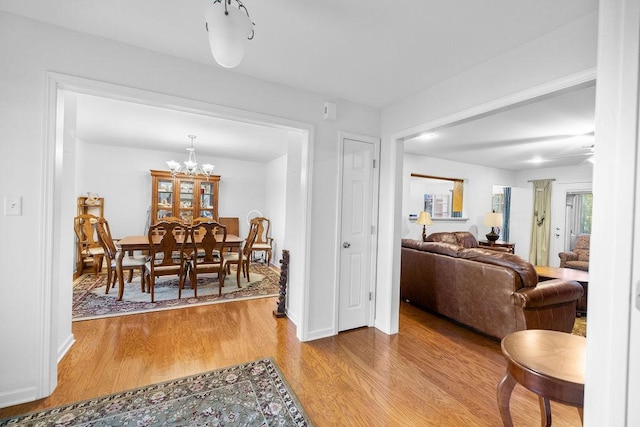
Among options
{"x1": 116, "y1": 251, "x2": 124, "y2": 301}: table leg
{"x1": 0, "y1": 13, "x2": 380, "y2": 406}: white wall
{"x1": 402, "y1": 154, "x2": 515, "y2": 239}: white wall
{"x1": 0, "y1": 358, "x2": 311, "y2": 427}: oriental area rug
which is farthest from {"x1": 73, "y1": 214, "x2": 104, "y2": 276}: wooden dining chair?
{"x1": 402, "y1": 154, "x2": 515, "y2": 239}: white wall

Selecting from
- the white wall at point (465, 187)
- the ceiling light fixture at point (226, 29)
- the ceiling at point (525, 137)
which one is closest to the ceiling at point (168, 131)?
the ceiling light fixture at point (226, 29)

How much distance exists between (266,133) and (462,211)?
440 centimetres

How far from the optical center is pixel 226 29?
1.21m

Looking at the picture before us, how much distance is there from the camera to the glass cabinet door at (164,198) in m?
5.39

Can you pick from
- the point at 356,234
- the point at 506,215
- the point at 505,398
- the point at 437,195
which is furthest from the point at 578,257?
the point at 505,398

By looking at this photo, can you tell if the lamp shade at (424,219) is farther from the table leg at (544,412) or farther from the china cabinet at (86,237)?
the china cabinet at (86,237)

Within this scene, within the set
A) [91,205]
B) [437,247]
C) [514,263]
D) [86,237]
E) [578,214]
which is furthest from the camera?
[578,214]

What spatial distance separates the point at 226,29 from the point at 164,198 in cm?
508

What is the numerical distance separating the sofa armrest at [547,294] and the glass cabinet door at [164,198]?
572cm

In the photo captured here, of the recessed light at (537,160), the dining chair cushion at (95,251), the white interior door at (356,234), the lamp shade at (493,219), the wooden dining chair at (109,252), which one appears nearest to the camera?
the white interior door at (356,234)

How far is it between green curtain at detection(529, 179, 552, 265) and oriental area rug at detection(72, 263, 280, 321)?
5957 mm

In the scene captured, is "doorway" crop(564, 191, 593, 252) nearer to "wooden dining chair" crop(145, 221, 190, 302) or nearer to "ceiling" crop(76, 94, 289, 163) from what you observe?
"ceiling" crop(76, 94, 289, 163)

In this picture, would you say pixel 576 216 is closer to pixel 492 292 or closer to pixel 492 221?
pixel 492 221

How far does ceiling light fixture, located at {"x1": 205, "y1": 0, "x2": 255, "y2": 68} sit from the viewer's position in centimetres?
120
